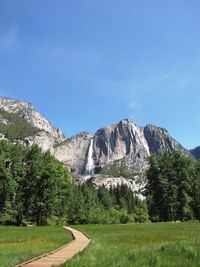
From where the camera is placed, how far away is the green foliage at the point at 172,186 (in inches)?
3642

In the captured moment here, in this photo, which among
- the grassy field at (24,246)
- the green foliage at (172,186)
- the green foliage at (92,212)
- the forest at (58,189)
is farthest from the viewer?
the green foliage at (92,212)

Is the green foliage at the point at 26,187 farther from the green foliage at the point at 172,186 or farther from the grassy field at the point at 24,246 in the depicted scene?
the grassy field at the point at 24,246

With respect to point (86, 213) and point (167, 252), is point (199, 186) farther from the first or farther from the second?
point (167, 252)

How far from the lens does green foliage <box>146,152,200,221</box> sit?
303ft

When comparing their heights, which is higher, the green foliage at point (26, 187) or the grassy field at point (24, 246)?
the green foliage at point (26, 187)

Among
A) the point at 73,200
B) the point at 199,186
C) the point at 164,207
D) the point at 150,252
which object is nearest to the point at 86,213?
the point at 73,200

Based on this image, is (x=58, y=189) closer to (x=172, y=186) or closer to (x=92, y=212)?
(x=172, y=186)

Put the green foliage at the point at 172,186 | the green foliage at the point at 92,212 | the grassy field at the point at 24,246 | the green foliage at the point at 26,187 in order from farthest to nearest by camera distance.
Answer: the green foliage at the point at 92,212 → the green foliage at the point at 172,186 → the green foliage at the point at 26,187 → the grassy field at the point at 24,246

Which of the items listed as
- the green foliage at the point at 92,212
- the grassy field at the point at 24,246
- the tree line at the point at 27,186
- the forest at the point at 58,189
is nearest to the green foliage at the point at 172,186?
the forest at the point at 58,189

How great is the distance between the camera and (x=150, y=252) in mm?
21438

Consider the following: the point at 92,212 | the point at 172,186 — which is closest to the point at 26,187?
the point at 172,186

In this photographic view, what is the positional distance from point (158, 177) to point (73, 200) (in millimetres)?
29815

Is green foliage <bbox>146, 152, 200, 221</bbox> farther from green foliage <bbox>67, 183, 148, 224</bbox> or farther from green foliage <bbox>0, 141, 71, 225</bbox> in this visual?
green foliage <bbox>0, 141, 71, 225</bbox>

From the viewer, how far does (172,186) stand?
303 ft
